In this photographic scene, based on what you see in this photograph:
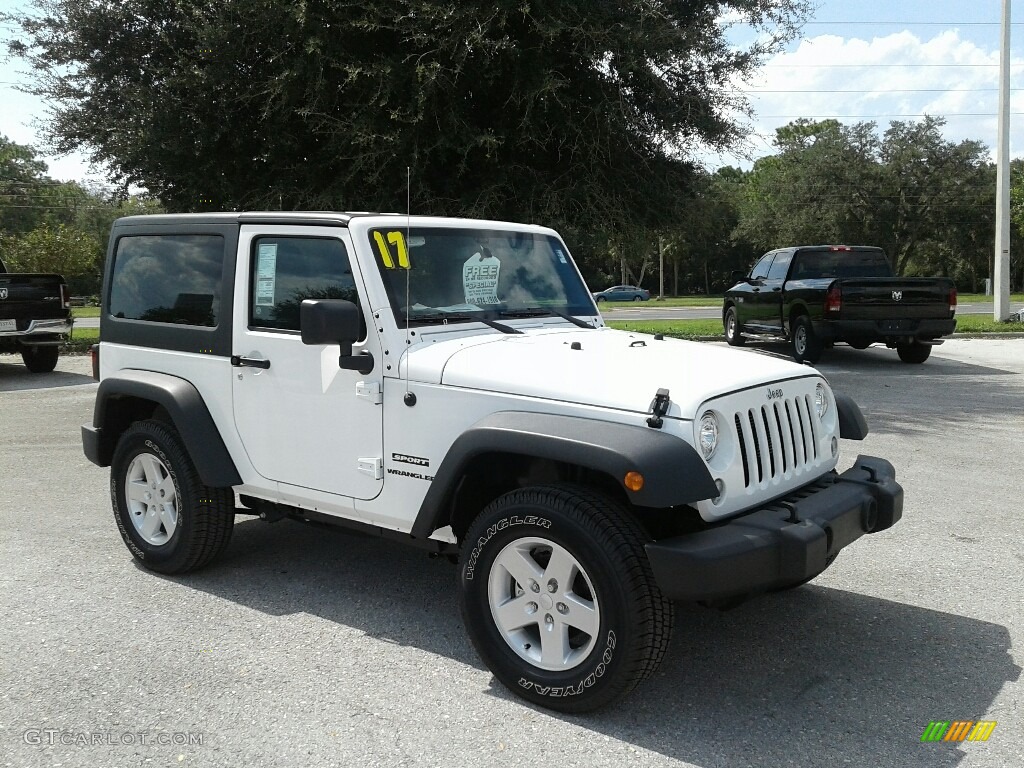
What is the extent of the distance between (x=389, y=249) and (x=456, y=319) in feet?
1.47

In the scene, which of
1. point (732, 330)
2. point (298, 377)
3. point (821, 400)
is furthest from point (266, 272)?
point (732, 330)

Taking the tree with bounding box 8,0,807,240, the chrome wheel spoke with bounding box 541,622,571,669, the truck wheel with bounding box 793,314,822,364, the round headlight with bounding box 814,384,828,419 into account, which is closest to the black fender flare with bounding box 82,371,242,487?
the chrome wheel spoke with bounding box 541,622,571,669

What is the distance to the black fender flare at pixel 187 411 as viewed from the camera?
4.76 metres

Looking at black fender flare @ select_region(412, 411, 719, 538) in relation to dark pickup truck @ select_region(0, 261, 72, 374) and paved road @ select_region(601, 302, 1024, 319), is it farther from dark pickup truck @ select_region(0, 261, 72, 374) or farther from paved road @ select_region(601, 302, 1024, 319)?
paved road @ select_region(601, 302, 1024, 319)

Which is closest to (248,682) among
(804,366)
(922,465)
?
(804,366)

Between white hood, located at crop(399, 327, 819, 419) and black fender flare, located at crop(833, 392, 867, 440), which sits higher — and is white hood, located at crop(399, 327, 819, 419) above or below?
above

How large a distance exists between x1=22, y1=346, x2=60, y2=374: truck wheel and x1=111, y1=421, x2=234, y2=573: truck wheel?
36.4ft

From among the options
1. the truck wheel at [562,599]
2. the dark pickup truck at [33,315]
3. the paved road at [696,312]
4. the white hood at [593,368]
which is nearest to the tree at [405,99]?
the dark pickup truck at [33,315]

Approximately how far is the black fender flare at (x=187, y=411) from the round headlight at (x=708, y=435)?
98.1 inches

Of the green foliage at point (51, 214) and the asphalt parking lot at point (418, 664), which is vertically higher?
the green foliage at point (51, 214)

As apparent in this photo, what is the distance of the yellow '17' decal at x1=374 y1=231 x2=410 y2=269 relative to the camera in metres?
4.32

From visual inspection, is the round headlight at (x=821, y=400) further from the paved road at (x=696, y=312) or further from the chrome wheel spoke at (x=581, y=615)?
the paved road at (x=696, y=312)

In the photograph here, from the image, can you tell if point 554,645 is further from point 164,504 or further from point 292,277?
point 164,504

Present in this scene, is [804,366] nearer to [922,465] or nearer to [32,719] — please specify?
[32,719]
